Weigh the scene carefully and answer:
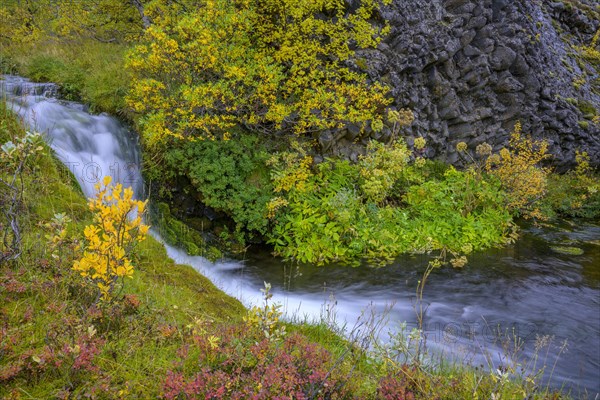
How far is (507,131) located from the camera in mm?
12461

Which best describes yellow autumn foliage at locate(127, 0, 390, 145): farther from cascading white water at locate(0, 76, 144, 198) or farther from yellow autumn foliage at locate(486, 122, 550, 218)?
yellow autumn foliage at locate(486, 122, 550, 218)

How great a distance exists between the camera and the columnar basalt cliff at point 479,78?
10000mm

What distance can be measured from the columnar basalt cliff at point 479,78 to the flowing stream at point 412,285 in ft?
10.7

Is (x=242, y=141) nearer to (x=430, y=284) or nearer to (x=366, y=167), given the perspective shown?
(x=366, y=167)

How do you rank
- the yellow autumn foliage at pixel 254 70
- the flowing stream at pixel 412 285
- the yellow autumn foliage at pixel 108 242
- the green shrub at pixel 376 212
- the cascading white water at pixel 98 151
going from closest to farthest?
the yellow autumn foliage at pixel 108 242
the flowing stream at pixel 412 285
the cascading white water at pixel 98 151
the yellow autumn foliage at pixel 254 70
the green shrub at pixel 376 212

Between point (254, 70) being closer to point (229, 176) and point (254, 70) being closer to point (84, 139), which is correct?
point (229, 176)

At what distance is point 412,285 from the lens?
23.4 ft

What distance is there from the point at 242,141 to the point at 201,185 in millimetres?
1230

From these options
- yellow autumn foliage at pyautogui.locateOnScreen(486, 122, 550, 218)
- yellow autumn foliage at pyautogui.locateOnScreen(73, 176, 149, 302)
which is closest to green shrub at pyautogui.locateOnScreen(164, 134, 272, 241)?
yellow autumn foliage at pyautogui.locateOnScreen(73, 176, 149, 302)

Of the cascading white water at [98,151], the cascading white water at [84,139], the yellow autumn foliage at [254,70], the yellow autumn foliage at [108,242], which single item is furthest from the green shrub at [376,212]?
the yellow autumn foliage at [108,242]

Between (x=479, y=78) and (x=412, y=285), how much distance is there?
24.2 ft

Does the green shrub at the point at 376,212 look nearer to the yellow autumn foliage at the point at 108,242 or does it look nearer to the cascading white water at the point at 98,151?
the cascading white water at the point at 98,151

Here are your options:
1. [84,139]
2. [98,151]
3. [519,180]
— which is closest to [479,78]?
[519,180]

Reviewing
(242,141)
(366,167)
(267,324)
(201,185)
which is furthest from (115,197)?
(366,167)
